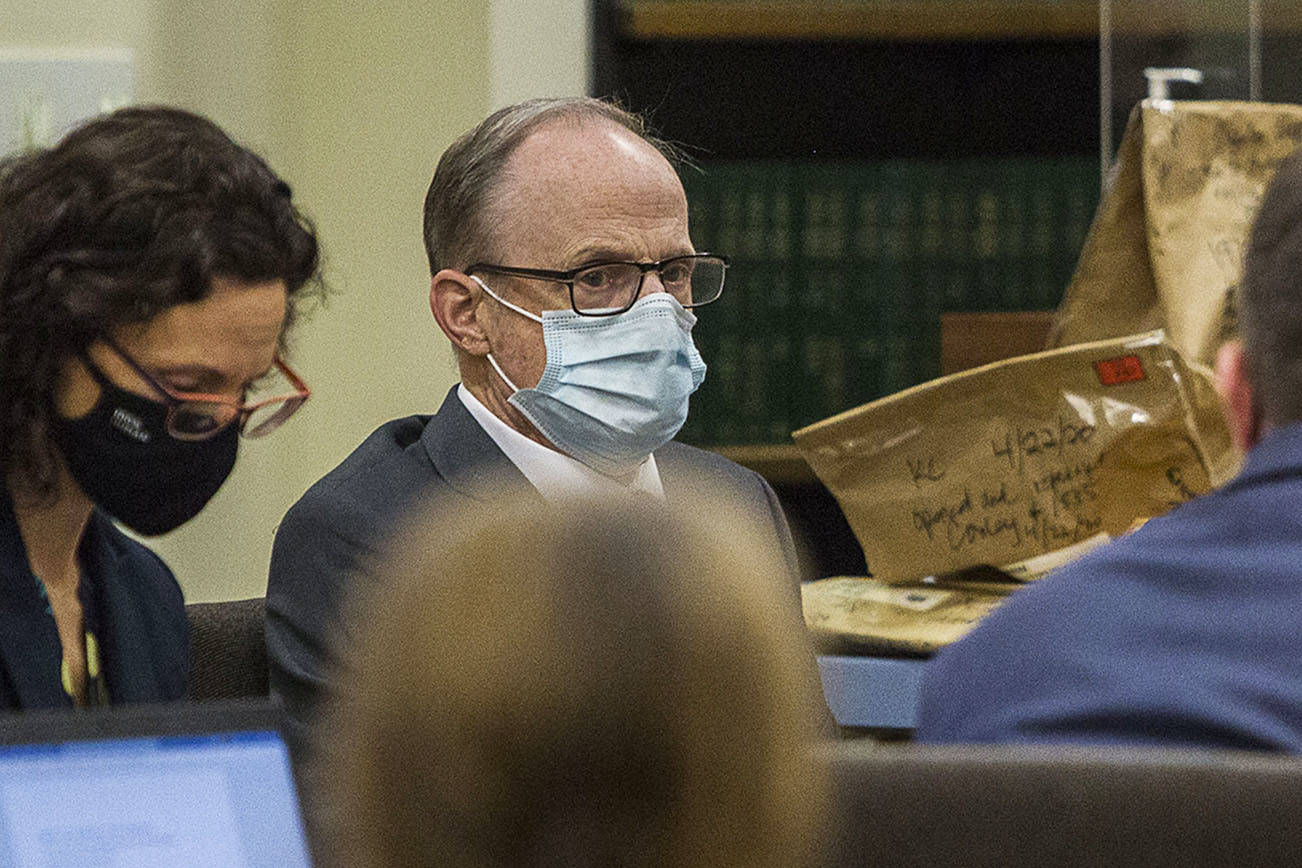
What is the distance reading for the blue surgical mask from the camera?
5.20ft

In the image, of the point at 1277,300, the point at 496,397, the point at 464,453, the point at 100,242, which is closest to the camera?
the point at 1277,300

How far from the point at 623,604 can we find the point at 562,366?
125 cm

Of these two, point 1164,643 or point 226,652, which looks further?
point 226,652

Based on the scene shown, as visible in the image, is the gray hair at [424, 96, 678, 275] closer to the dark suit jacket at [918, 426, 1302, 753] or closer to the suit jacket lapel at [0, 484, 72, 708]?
the suit jacket lapel at [0, 484, 72, 708]

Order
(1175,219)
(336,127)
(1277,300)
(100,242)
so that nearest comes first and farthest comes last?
(1277,300) → (100,242) → (1175,219) → (336,127)

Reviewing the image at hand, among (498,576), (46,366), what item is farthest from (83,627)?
(498,576)

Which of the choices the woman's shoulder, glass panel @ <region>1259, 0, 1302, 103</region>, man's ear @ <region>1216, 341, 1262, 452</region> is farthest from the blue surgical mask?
glass panel @ <region>1259, 0, 1302, 103</region>

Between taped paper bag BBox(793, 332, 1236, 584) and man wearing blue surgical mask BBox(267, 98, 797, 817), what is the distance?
0.44 feet

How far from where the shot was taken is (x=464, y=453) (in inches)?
58.9

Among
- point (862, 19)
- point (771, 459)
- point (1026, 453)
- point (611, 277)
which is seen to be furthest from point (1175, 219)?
point (862, 19)

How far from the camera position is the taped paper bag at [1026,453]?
1628 mm

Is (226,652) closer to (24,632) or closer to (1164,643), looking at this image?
(24,632)

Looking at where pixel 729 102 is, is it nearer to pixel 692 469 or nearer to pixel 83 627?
pixel 692 469

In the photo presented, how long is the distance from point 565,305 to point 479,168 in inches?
6.3
